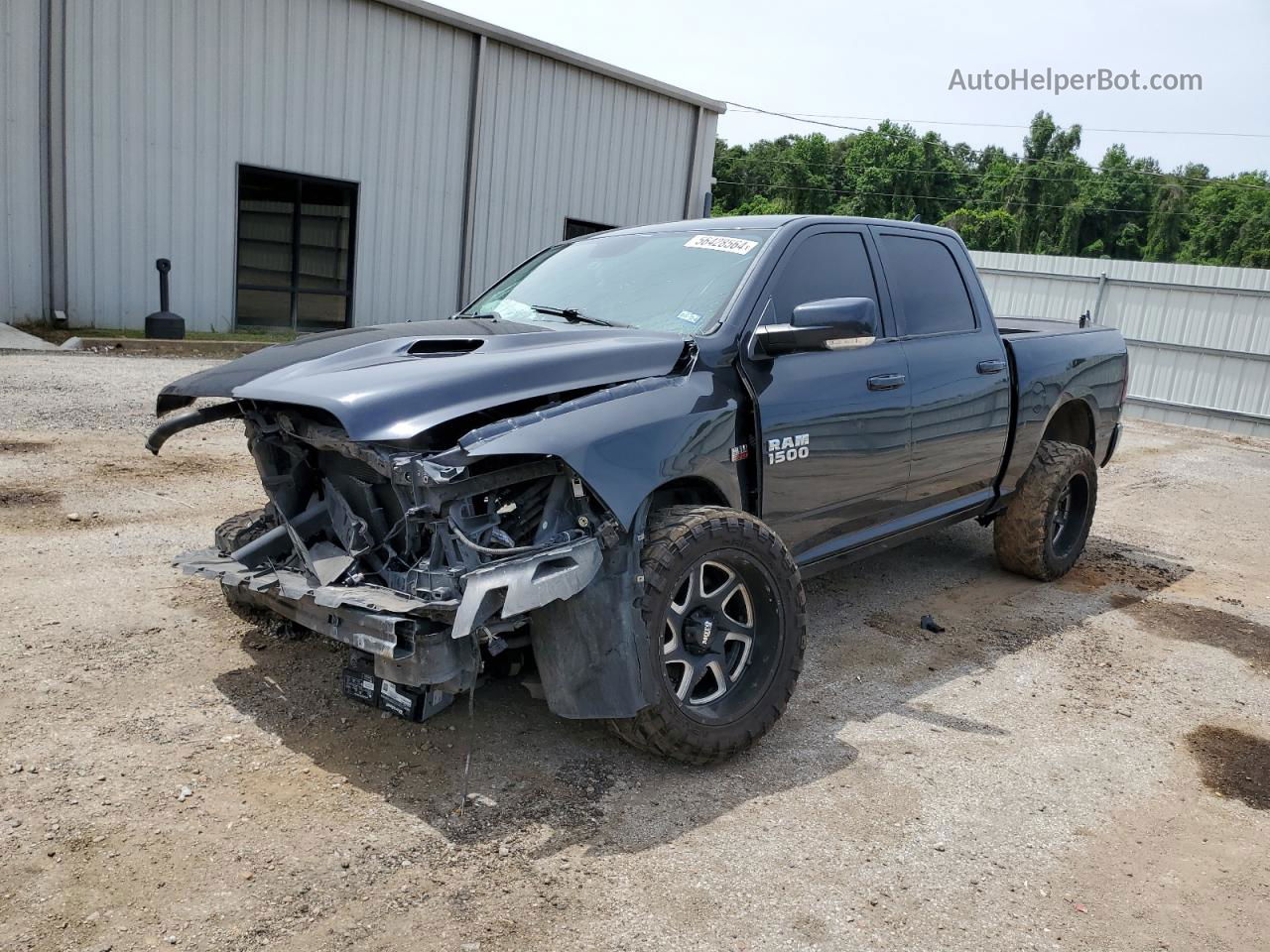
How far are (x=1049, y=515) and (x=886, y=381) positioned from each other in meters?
2.10

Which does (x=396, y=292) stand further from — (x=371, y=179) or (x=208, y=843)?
(x=208, y=843)

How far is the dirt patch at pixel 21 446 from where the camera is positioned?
697cm

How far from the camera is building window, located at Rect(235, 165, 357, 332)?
1594cm

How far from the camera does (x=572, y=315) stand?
4.42 metres

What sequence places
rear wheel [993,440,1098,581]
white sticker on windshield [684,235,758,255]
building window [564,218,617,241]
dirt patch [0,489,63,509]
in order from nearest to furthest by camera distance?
1. white sticker on windshield [684,235,758,255]
2. dirt patch [0,489,63,509]
3. rear wheel [993,440,1098,581]
4. building window [564,218,617,241]

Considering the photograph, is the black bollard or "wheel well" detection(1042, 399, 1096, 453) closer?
"wheel well" detection(1042, 399, 1096, 453)

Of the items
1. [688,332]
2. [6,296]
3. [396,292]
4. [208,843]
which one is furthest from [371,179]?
[208,843]

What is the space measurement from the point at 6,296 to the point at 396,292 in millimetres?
5674

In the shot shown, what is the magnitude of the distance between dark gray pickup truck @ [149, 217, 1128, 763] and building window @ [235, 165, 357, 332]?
39.6 ft

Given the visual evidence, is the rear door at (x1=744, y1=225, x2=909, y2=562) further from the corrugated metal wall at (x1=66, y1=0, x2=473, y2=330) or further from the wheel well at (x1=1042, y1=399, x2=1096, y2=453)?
the corrugated metal wall at (x1=66, y1=0, x2=473, y2=330)

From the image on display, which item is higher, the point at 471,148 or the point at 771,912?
the point at 471,148

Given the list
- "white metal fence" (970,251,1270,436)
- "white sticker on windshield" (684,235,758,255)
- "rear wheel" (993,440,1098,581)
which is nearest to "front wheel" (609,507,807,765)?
"white sticker on windshield" (684,235,758,255)

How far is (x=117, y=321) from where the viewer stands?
13.7 m

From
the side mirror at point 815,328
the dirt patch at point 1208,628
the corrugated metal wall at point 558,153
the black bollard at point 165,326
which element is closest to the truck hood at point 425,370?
the side mirror at point 815,328
